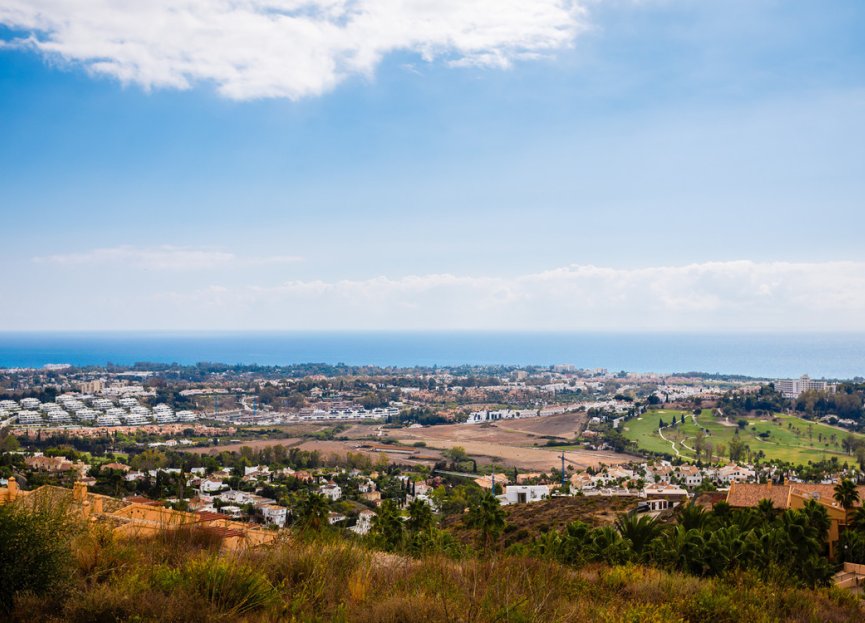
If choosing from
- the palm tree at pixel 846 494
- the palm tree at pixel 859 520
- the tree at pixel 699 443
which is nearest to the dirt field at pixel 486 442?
the tree at pixel 699 443

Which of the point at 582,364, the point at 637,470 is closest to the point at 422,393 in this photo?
the point at 637,470

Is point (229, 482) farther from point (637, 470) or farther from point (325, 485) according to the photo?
point (637, 470)

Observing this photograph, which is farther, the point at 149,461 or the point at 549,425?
the point at 549,425

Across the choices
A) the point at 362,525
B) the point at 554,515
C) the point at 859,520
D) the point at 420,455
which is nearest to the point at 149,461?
the point at 420,455

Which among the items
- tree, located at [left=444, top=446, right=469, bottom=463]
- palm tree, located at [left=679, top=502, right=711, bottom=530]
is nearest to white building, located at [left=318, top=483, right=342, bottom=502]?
tree, located at [left=444, top=446, right=469, bottom=463]

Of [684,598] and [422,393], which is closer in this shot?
[684,598]

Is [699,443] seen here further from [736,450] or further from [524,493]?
[524,493]

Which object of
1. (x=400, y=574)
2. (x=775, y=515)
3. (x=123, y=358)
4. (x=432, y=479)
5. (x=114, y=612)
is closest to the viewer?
(x=114, y=612)

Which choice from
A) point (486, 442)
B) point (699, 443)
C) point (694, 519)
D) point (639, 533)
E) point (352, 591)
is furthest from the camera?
point (486, 442)
